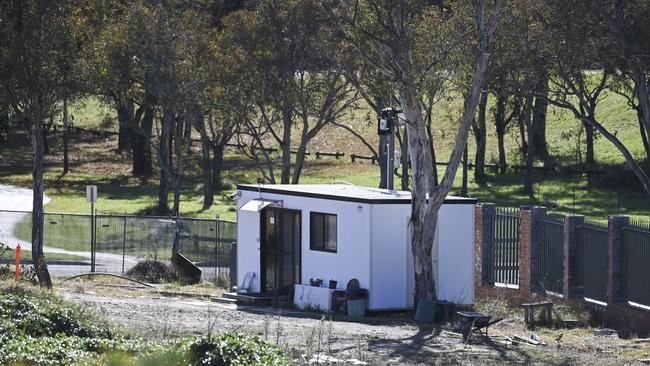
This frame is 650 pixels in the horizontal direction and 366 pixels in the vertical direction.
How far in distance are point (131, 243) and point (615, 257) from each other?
1696 centimetres

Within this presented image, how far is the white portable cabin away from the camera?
2559 cm

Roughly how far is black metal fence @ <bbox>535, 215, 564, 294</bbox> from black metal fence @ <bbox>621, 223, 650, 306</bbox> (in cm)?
232

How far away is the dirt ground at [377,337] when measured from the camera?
17969mm

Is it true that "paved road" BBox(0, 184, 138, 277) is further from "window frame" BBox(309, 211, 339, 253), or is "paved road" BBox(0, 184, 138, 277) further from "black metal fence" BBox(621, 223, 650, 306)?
"black metal fence" BBox(621, 223, 650, 306)

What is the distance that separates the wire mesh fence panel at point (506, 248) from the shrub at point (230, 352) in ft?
47.3

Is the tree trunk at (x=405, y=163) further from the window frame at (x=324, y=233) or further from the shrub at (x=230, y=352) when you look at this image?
the shrub at (x=230, y=352)

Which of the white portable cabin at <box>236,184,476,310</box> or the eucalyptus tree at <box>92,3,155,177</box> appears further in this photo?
the eucalyptus tree at <box>92,3,155,177</box>

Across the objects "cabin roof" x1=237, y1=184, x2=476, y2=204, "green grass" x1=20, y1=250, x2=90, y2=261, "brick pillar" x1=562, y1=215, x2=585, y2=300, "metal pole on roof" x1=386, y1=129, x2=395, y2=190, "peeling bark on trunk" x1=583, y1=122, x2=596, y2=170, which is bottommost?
"green grass" x1=20, y1=250, x2=90, y2=261

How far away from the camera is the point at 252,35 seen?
149ft

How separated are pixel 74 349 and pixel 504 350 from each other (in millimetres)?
7831

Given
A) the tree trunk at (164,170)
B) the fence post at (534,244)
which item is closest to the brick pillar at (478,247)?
the fence post at (534,244)

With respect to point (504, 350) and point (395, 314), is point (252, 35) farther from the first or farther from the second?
point (504, 350)

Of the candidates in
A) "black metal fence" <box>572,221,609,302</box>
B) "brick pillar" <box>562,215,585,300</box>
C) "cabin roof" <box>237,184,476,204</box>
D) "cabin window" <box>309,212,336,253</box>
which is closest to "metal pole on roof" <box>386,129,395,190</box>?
"cabin roof" <box>237,184,476,204</box>

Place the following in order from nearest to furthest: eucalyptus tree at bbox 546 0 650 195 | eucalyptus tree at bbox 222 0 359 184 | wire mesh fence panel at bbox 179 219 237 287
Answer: eucalyptus tree at bbox 546 0 650 195, wire mesh fence panel at bbox 179 219 237 287, eucalyptus tree at bbox 222 0 359 184
